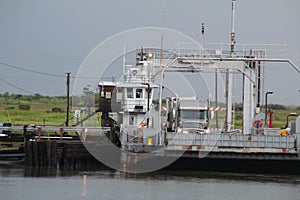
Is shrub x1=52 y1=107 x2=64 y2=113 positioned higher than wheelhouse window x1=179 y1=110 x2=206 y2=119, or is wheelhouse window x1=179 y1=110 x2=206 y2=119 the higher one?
shrub x1=52 y1=107 x2=64 y2=113

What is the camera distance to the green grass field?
6981cm

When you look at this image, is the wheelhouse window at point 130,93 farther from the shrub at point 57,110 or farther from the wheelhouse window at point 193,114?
the shrub at point 57,110

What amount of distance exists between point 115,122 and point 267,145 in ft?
48.1

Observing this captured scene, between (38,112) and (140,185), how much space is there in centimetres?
4701

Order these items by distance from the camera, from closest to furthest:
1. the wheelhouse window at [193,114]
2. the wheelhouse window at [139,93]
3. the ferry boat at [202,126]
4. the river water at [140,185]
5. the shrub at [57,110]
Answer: the river water at [140,185] < the ferry boat at [202,126] < the wheelhouse window at [193,114] < the wheelhouse window at [139,93] < the shrub at [57,110]

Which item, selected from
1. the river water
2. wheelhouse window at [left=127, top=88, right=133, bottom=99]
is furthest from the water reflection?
wheelhouse window at [left=127, top=88, right=133, bottom=99]

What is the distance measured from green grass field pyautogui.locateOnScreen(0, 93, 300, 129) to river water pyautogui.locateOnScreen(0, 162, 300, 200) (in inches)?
712

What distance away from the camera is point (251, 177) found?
37.8m

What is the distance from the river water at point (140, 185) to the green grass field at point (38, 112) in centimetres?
1808

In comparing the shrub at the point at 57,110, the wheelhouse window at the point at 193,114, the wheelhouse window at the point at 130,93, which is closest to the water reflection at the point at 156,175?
the wheelhouse window at the point at 193,114

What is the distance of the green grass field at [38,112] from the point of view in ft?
229

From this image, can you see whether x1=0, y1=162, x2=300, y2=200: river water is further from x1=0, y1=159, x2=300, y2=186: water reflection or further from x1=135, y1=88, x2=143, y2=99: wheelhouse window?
x1=135, y1=88, x2=143, y2=99: wheelhouse window

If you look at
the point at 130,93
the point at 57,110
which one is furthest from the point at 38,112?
the point at 130,93

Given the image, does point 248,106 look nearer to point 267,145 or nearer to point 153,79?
point 267,145
